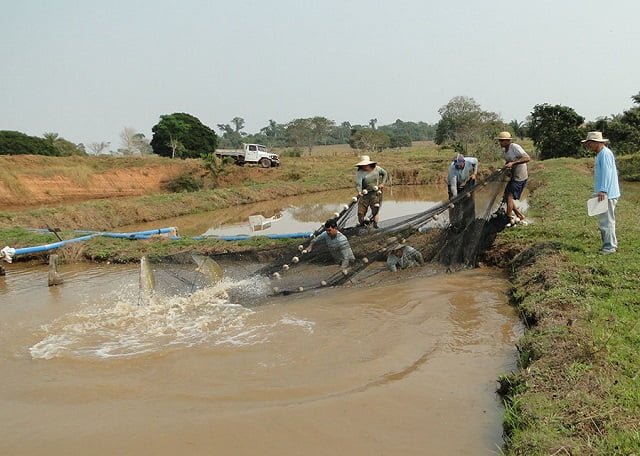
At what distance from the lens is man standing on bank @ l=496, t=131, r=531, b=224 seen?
762cm

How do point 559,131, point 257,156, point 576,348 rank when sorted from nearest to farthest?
point 576,348, point 559,131, point 257,156

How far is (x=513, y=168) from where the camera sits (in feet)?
25.1

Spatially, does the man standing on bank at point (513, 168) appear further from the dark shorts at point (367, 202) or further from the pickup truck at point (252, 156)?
the pickup truck at point (252, 156)

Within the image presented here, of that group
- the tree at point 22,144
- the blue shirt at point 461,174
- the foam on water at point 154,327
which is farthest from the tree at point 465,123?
the foam on water at point 154,327

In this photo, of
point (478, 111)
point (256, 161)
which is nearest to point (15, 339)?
point (256, 161)

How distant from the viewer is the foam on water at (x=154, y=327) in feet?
16.7

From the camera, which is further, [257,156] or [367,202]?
[257,156]

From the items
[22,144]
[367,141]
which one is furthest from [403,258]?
[367,141]

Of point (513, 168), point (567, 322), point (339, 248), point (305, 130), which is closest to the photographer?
point (567, 322)

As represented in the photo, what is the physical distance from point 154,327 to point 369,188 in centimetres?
385

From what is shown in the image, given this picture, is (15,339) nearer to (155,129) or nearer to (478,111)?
(155,129)

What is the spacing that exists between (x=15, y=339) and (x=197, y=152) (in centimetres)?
3503

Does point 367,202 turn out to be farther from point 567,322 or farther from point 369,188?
point 567,322

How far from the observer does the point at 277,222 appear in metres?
15.7
